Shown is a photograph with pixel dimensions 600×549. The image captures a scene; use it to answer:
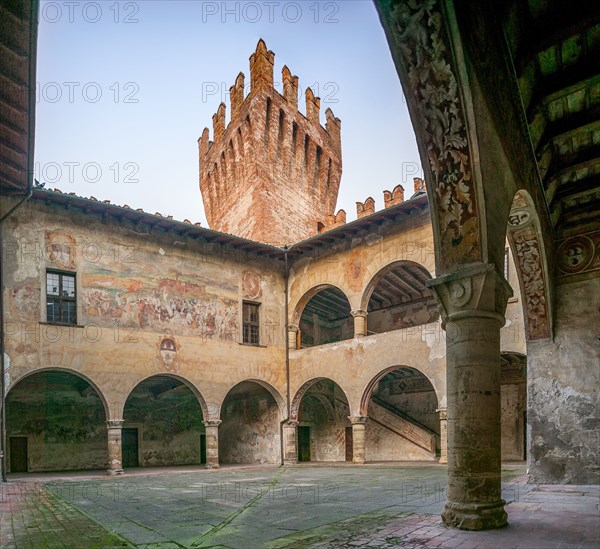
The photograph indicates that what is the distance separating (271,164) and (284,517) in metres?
20.1

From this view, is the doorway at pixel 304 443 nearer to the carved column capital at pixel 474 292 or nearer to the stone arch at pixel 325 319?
the stone arch at pixel 325 319

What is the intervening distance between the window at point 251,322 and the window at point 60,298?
5.68m

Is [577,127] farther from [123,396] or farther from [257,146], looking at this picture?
[257,146]

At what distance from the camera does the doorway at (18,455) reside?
53.8ft

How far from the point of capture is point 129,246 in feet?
51.7

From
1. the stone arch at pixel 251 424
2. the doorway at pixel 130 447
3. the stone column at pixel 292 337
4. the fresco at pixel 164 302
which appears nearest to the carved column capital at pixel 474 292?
the fresco at pixel 164 302

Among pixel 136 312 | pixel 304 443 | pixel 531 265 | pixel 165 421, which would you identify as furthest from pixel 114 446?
pixel 531 265

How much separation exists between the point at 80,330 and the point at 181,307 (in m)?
3.11

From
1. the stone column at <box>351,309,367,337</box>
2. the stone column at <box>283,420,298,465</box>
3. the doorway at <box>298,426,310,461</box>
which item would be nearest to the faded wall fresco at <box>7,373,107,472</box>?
the stone column at <box>283,420,298,465</box>

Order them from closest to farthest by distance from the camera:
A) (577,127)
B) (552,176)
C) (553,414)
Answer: (577,127), (552,176), (553,414)

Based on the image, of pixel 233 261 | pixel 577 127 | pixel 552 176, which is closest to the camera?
pixel 577 127

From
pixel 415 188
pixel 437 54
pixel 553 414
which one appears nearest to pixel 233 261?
pixel 415 188

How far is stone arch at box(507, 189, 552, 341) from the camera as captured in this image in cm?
716

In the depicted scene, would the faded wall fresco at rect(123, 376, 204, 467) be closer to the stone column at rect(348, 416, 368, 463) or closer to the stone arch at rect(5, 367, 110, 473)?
the stone arch at rect(5, 367, 110, 473)
